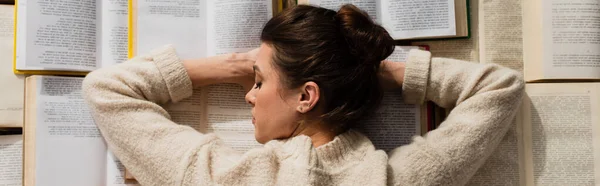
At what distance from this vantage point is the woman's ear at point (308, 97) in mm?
896

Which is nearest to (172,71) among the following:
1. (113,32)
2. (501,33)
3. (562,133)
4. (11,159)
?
(113,32)

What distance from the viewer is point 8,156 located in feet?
3.68

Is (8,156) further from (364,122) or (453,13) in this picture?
(453,13)

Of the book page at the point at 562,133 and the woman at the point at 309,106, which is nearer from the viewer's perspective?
the woman at the point at 309,106

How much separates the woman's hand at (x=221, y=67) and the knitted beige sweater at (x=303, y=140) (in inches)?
1.0

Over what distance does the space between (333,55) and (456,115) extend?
28 cm

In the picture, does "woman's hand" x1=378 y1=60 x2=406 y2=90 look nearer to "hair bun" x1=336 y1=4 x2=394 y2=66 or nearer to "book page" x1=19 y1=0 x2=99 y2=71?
"hair bun" x1=336 y1=4 x2=394 y2=66

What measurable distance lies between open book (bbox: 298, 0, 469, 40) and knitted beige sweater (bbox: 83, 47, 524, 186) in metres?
0.10

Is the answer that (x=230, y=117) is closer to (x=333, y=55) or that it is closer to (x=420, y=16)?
(x=333, y=55)

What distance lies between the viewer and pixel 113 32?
3.67ft

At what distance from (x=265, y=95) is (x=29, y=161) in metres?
0.51

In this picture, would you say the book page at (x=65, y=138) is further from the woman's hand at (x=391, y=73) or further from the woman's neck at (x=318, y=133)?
the woman's hand at (x=391, y=73)

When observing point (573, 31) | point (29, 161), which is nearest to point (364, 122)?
point (573, 31)

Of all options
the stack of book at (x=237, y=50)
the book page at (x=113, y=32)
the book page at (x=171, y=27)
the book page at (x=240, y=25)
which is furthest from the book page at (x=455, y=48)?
the book page at (x=113, y=32)
